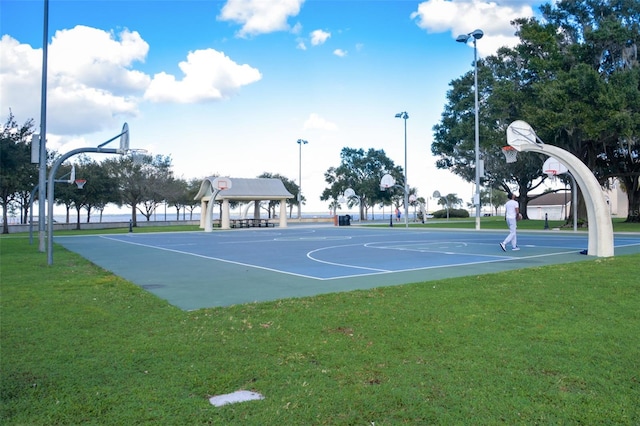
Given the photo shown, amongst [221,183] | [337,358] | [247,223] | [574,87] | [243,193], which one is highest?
[574,87]

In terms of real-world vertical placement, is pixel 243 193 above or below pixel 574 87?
below

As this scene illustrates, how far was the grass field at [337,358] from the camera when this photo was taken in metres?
4.04

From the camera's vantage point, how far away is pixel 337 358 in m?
5.38

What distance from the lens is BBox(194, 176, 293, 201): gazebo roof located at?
46.0 m

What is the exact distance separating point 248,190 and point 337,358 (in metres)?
42.9

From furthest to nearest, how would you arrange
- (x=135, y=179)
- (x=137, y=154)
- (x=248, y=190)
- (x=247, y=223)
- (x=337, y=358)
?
1. (x=135, y=179)
2. (x=247, y=223)
3. (x=248, y=190)
4. (x=137, y=154)
5. (x=337, y=358)

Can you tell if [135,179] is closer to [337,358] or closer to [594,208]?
[594,208]

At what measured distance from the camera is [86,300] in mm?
8734

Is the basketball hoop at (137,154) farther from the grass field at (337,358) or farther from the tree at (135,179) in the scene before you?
the tree at (135,179)

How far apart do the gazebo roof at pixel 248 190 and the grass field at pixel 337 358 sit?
37122 millimetres

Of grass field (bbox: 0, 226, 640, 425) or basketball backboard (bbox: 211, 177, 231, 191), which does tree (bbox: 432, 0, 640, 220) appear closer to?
basketball backboard (bbox: 211, 177, 231, 191)

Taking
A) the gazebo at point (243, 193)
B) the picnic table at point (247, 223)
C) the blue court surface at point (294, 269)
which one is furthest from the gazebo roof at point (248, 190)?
the blue court surface at point (294, 269)

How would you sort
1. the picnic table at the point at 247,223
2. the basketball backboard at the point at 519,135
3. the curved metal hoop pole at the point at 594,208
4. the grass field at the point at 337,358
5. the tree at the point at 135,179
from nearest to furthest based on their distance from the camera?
the grass field at the point at 337,358 → the curved metal hoop pole at the point at 594,208 → the basketball backboard at the point at 519,135 → the picnic table at the point at 247,223 → the tree at the point at 135,179

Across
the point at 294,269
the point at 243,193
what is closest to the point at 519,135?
the point at 294,269
